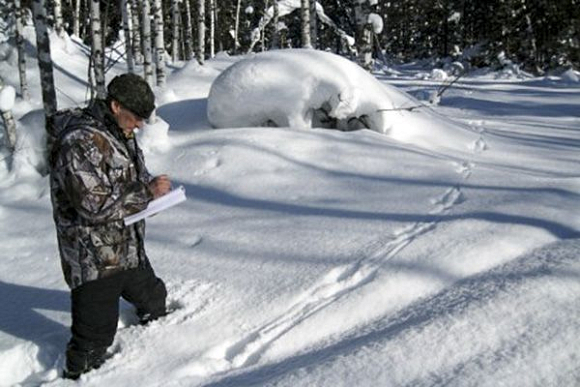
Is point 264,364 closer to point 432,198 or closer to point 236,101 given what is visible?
point 432,198

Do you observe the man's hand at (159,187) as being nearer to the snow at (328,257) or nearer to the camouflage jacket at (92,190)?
the camouflage jacket at (92,190)

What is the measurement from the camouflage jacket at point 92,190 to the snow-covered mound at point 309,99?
3857mm

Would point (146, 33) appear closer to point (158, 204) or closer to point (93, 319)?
point (158, 204)

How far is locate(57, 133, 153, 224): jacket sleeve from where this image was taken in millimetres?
2488

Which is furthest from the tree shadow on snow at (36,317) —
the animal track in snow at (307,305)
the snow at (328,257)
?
the animal track in snow at (307,305)

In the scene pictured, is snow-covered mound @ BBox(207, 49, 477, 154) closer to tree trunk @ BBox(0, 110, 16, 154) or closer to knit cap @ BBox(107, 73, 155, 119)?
tree trunk @ BBox(0, 110, 16, 154)

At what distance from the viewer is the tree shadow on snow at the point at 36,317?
317cm

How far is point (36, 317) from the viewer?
3582 millimetres

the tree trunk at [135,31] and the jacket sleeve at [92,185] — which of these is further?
the tree trunk at [135,31]

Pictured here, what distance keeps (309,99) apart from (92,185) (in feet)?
14.0

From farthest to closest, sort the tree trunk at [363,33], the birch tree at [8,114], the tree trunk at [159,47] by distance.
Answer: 1. the tree trunk at [159,47]
2. the tree trunk at [363,33]
3. the birch tree at [8,114]

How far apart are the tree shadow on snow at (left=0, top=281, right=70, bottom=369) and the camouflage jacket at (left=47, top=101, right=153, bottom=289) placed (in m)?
0.71

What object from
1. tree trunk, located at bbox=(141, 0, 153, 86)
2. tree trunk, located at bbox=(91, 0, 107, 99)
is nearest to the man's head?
tree trunk, located at bbox=(91, 0, 107, 99)

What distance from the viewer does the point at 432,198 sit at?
4543mm
